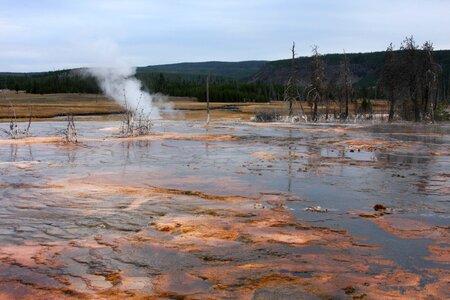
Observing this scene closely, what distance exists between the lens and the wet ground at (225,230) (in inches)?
223

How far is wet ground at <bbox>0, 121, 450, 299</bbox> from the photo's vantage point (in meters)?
5.68

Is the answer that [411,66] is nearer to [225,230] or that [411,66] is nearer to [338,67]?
[225,230]

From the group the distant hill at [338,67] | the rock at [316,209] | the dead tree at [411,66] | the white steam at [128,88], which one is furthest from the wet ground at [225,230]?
the distant hill at [338,67]

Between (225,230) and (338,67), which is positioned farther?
(338,67)

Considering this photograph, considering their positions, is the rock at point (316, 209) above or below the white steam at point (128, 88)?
below

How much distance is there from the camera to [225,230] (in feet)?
25.9

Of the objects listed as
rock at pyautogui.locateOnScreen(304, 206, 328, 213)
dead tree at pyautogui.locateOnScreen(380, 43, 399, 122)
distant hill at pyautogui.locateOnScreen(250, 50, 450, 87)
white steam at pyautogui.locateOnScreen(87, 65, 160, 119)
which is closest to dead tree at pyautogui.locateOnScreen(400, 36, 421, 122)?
dead tree at pyautogui.locateOnScreen(380, 43, 399, 122)

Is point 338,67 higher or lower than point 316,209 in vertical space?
higher

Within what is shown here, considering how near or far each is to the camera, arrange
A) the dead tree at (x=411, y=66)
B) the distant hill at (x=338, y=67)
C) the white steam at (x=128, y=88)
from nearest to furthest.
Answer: the dead tree at (x=411, y=66) → the white steam at (x=128, y=88) → the distant hill at (x=338, y=67)

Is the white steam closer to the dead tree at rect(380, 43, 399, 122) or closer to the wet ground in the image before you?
the dead tree at rect(380, 43, 399, 122)

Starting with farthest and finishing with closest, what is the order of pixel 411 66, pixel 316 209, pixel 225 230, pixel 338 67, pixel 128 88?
1. pixel 338 67
2. pixel 128 88
3. pixel 411 66
4. pixel 316 209
5. pixel 225 230

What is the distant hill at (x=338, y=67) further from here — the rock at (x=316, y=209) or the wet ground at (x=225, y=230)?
the rock at (x=316, y=209)

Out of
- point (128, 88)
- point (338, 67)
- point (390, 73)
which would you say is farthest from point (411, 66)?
point (338, 67)

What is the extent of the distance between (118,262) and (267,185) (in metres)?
6.25
